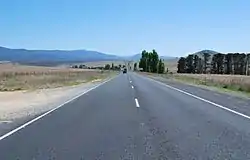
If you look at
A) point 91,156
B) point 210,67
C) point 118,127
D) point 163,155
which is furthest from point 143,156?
point 210,67

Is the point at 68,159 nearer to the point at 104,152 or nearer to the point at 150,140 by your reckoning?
the point at 104,152

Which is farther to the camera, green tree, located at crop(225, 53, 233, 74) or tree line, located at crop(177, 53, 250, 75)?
green tree, located at crop(225, 53, 233, 74)

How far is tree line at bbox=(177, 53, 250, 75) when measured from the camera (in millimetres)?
160250

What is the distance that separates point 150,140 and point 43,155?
2709mm

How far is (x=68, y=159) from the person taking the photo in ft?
24.4

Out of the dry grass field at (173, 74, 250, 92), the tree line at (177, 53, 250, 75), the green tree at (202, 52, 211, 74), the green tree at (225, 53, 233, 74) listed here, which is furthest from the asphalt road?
the green tree at (202, 52, 211, 74)

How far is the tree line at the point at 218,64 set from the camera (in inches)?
6309

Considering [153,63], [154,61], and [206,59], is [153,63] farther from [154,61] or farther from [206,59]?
[206,59]

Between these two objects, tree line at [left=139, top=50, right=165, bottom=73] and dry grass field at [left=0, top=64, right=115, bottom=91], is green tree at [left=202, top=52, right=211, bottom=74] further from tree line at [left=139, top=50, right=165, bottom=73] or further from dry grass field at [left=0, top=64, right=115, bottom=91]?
dry grass field at [left=0, top=64, right=115, bottom=91]

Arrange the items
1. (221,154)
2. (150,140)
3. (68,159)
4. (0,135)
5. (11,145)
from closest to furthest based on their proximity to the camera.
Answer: (68,159) < (221,154) < (11,145) < (150,140) < (0,135)

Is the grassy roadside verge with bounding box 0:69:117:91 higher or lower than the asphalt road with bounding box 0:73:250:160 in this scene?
lower

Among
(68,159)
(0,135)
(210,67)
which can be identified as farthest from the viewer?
(210,67)

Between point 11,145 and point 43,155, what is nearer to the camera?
point 43,155

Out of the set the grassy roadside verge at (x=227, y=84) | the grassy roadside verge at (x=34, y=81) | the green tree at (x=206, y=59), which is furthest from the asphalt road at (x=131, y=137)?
the green tree at (x=206, y=59)
